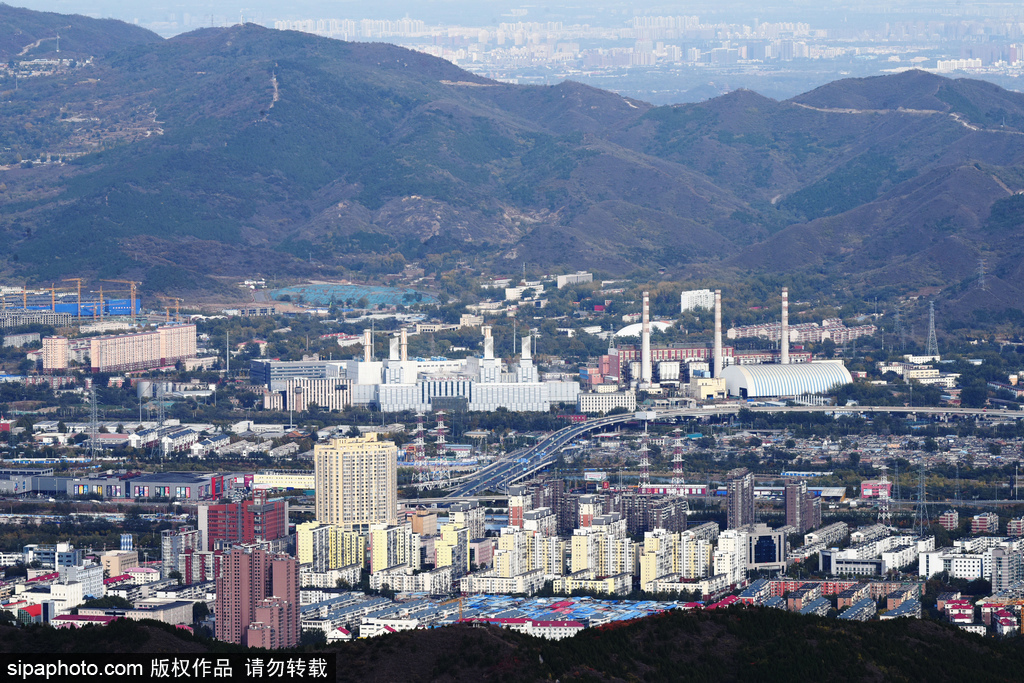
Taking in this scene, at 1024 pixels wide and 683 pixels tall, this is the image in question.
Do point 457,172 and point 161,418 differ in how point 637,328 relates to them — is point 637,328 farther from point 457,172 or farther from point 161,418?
point 457,172

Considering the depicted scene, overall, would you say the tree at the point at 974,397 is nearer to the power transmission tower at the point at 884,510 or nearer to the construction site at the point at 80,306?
the power transmission tower at the point at 884,510

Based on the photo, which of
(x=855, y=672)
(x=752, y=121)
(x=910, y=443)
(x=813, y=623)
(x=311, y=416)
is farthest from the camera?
(x=752, y=121)

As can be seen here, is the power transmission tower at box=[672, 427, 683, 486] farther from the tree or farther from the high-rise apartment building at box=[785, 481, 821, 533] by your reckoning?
the tree

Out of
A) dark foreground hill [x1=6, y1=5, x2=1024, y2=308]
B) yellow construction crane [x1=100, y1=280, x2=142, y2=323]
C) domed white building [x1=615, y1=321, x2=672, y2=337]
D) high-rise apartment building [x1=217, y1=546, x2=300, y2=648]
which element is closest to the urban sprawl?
high-rise apartment building [x1=217, y1=546, x2=300, y2=648]

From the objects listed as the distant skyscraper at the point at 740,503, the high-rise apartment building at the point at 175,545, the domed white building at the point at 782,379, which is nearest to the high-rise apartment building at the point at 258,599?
the high-rise apartment building at the point at 175,545

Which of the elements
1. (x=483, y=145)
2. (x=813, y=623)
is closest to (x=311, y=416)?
(x=813, y=623)

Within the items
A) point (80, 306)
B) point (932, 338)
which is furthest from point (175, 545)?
point (80, 306)

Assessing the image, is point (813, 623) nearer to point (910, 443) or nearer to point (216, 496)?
point (216, 496)
